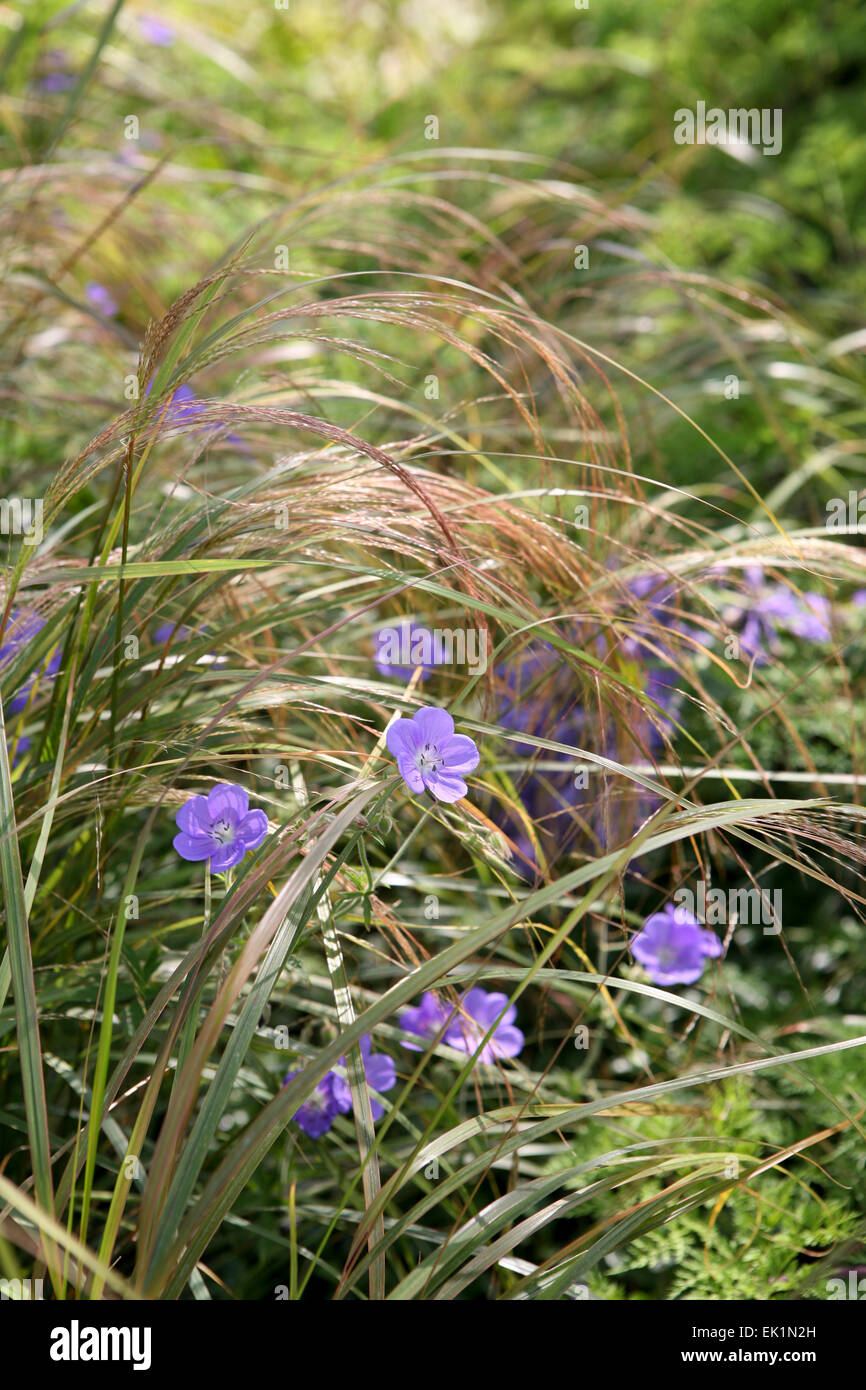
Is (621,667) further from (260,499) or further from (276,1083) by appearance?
(276,1083)

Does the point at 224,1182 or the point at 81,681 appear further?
the point at 81,681

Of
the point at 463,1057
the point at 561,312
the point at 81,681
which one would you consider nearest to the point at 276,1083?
the point at 463,1057

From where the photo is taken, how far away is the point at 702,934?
1355 millimetres

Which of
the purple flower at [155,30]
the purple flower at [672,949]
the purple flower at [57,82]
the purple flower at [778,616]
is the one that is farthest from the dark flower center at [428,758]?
the purple flower at [155,30]

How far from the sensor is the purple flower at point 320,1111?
1.21 metres

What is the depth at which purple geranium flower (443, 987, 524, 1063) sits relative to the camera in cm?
126

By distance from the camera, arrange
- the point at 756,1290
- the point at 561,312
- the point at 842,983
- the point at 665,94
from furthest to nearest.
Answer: the point at 665,94 → the point at 561,312 → the point at 842,983 → the point at 756,1290

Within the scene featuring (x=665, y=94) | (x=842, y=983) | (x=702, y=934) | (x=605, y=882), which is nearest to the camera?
(x=605, y=882)

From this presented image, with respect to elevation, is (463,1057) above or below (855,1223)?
above

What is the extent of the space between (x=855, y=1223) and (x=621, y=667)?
676 millimetres

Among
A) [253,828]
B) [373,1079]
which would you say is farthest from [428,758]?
[373,1079]

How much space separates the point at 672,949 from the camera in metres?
1.39

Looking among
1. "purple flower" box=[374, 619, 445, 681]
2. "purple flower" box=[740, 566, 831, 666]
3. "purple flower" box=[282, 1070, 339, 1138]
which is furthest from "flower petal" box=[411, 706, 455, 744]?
"purple flower" box=[740, 566, 831, 666]

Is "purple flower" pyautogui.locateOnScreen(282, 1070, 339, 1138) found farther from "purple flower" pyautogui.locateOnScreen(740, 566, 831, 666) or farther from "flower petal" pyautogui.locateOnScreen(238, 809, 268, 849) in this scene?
"purple flower" pyautogui.locateOnScreen(740, 566, 831, 666)
